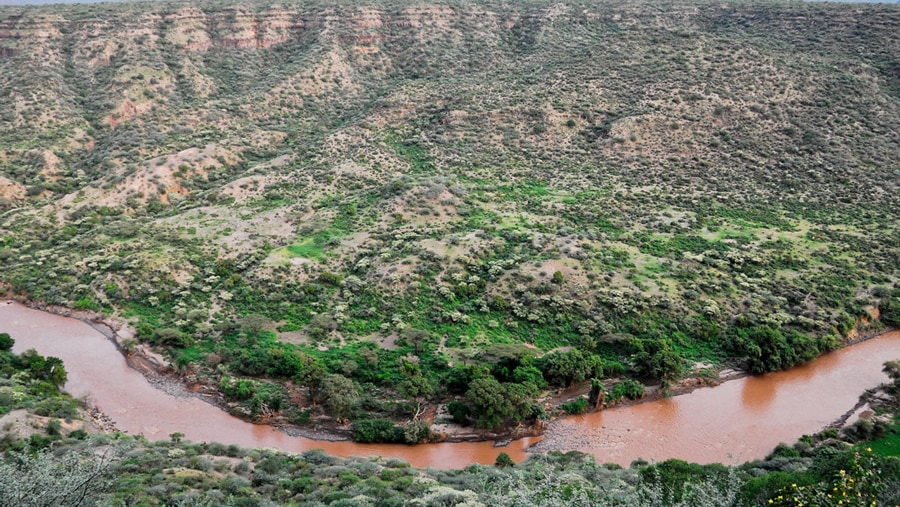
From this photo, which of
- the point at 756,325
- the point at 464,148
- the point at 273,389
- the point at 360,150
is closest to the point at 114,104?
the point at 360,150

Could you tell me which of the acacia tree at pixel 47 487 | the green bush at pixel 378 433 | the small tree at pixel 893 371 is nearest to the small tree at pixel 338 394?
the green bush at pixel 378 433

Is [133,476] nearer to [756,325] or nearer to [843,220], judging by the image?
[756,325]

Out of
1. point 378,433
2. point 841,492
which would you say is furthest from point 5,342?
point 841,492

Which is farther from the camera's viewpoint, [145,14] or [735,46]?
[145,14]

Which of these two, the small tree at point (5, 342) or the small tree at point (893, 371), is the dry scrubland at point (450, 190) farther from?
the small tree at point (5, 342)

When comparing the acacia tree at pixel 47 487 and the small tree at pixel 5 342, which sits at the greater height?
the acacia tree at pixel 47 487
